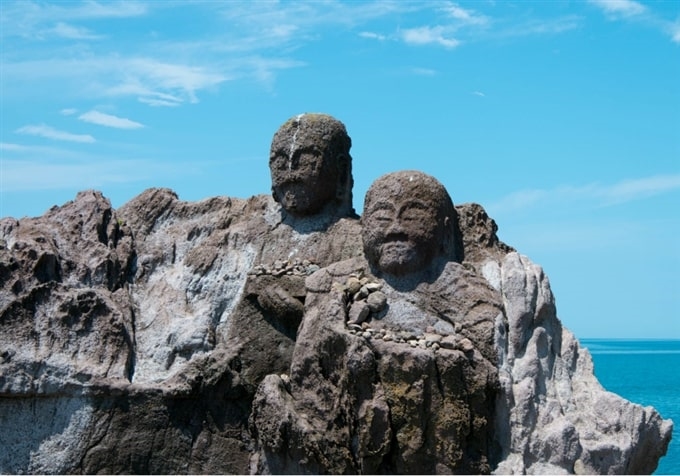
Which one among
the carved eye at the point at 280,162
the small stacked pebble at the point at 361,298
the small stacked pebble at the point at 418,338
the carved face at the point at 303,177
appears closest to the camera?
the small stacked pebble at the point at 418,338

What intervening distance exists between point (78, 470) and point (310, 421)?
246cm

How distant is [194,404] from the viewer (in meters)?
13.2

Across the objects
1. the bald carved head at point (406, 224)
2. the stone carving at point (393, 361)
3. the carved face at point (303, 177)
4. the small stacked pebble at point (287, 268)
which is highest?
the carved face at point (303, 177)

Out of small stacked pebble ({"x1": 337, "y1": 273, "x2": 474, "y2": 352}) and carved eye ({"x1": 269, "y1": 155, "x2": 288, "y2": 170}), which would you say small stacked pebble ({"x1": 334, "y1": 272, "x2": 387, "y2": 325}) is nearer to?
small stacked pebble ({"x1": 337, "y1": 273, "x2": 474, "y2": 352})

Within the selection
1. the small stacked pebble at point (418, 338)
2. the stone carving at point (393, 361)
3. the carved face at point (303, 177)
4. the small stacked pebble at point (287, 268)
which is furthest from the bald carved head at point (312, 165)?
the small stacked pebble at point (418, 338)

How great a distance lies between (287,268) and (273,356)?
92cm

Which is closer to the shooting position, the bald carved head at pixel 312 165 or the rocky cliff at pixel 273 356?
the rocky cliff at pixel 273 356

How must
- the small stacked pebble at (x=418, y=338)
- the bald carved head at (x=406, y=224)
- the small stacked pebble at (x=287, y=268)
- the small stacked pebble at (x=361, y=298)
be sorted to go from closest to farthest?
the small stacked pebble at (x=418, y=338) → the small stacked pebble at (x=361, y=298) → the bald carved head at (x=406, y=224) → the small stacked pebble at (x=287, y=268)

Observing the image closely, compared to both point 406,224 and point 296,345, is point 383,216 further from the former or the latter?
point 296,345

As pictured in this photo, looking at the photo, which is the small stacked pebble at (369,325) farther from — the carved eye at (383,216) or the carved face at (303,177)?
the carved face at (303,177)

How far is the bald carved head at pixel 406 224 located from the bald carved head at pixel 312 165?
1.13 m

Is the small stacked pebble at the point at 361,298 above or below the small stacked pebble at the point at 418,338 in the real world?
above

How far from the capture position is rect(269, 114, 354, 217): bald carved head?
13.8 metres

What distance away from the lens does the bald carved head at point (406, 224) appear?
1256 cm
